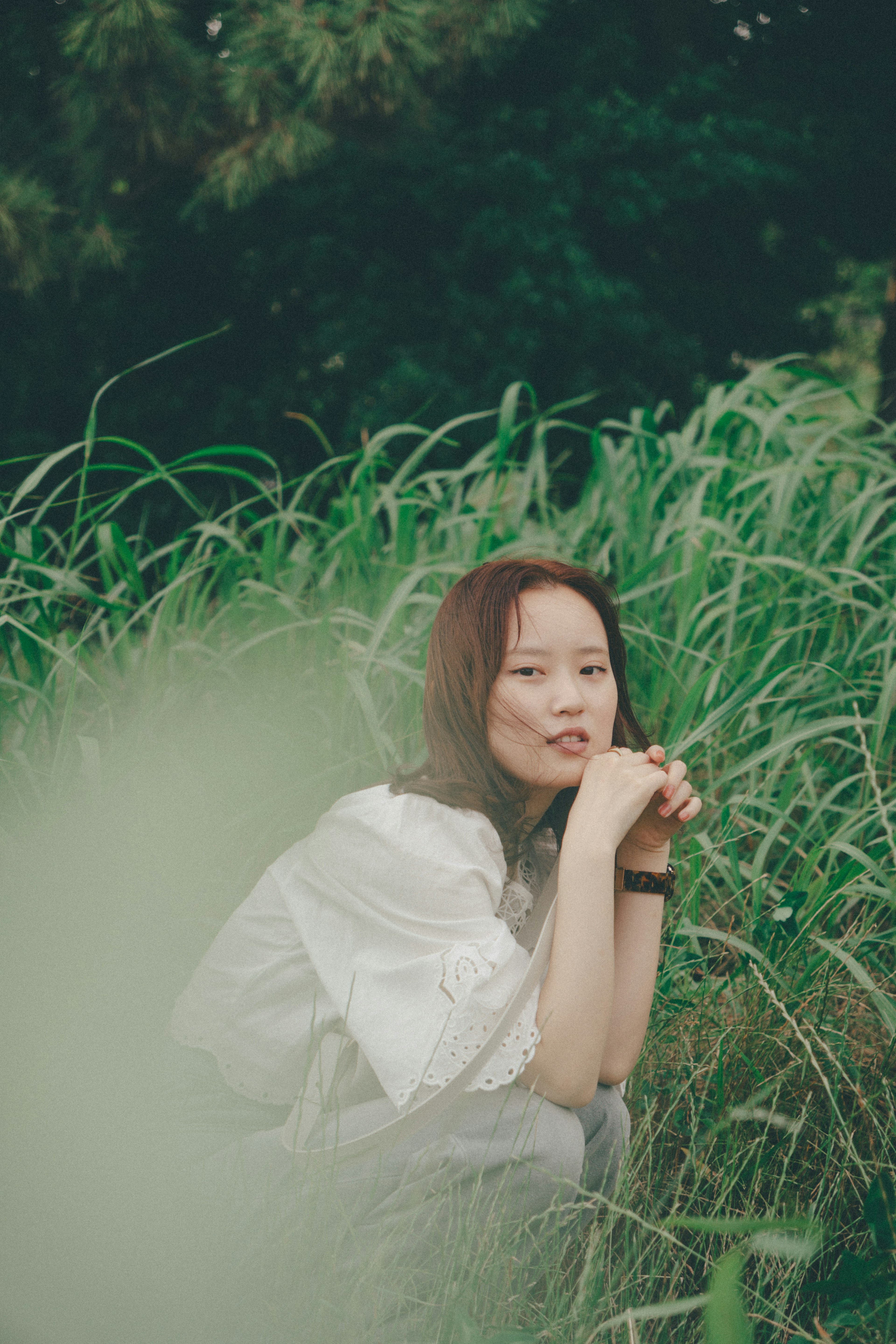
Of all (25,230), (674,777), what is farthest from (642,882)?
(25,230)

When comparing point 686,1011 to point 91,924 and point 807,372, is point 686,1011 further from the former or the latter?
point 807,372

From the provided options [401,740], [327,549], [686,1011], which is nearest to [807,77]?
[327,549]

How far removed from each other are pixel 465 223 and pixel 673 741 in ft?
8.56

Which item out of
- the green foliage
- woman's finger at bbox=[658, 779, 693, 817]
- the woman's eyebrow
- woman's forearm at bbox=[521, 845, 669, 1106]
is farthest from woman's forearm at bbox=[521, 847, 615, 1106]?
the green foliage

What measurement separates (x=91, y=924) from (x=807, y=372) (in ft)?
5.67

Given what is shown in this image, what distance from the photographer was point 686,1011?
136cm

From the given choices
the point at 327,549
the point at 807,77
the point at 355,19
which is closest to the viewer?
the point at 327,549

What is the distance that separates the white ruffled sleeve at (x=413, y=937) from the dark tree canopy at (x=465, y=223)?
102 inches

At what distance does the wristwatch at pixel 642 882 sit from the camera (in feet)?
3.76

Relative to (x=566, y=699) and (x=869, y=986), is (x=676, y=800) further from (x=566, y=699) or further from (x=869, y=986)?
(x=869, y=986)

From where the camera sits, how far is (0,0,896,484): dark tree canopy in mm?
3168

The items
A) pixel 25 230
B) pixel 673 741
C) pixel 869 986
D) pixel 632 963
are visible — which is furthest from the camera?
pixel 25 230

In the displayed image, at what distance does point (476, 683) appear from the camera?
1.11m

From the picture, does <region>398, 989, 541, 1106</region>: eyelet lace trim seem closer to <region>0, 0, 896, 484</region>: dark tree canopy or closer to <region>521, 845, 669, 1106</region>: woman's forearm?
<region>521, 845, 669, 1106</region>: woman's forearm
